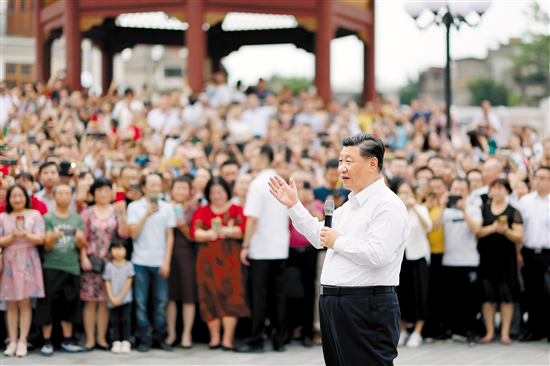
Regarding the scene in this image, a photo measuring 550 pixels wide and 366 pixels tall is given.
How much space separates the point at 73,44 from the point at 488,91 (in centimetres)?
6759

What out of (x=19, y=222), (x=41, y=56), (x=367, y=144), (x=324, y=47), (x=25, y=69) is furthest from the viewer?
(x=25, y=69)

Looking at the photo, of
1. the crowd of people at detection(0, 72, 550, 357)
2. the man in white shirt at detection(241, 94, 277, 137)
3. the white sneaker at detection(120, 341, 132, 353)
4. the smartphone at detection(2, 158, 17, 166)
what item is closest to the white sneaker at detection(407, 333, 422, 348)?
the crowd of people at detection(0, 72, 550, 357)

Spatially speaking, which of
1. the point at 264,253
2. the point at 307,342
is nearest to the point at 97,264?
the point at 264,253

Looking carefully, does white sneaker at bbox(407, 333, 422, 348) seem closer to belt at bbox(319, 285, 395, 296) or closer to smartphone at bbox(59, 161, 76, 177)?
belt at bbox(319, 285, 395, 296)

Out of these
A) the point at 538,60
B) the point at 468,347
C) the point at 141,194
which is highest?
the point at 538,60

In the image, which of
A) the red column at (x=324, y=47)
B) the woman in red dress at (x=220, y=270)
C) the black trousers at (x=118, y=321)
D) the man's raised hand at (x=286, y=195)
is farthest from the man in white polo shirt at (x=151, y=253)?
the red column at (x=324, y=47)

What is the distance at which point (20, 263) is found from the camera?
7.36m

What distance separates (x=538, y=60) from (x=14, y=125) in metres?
54.6

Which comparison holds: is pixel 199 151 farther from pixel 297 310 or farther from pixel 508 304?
pixel 508 304

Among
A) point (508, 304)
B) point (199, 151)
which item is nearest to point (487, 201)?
point (508, 304)

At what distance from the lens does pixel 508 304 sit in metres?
8.16

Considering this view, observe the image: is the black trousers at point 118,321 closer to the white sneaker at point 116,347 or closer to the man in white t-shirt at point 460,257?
the white sneaker at point 116,347

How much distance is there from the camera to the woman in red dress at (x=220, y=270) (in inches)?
307

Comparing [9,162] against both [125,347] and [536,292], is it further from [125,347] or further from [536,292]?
[536,292]
